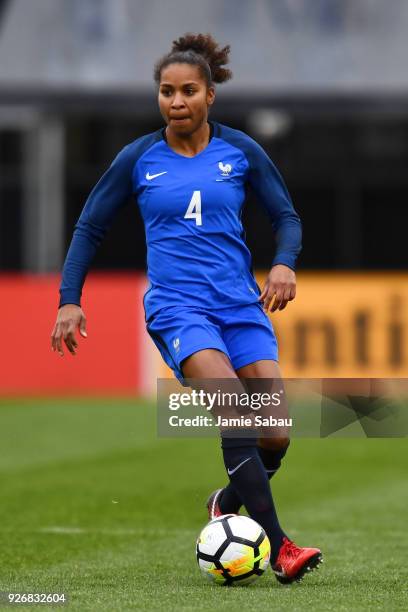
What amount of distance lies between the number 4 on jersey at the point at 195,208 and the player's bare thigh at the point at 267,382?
0.64 m

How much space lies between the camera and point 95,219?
251 inches

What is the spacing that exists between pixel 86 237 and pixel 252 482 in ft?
4.19

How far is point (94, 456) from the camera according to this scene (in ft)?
42.1

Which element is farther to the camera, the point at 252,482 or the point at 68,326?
the point at 68,326

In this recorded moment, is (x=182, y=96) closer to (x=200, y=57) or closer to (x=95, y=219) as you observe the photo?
(x=200, y=57)

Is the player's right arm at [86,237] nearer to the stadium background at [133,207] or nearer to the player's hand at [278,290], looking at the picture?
the player's hand at [278,290]

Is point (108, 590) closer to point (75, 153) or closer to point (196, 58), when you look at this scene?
point (196, 58)

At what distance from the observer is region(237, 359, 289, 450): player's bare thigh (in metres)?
6.15

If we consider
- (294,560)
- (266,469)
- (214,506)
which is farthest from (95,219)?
(294,560)

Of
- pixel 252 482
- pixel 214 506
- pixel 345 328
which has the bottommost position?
pixel 345 328

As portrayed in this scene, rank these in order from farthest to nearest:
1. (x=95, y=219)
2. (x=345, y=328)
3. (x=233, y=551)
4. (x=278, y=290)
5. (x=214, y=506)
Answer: (x=345, y=328)
(x=214, y=506)
(x=95, y=219)
(x=278, y=290)
(x=233, y=551)

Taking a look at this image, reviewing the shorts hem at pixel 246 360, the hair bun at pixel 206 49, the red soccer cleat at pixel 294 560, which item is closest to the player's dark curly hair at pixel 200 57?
the hair bun at pixel 206 49

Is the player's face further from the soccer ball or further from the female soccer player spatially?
the soccer ball

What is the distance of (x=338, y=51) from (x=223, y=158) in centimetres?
1590
